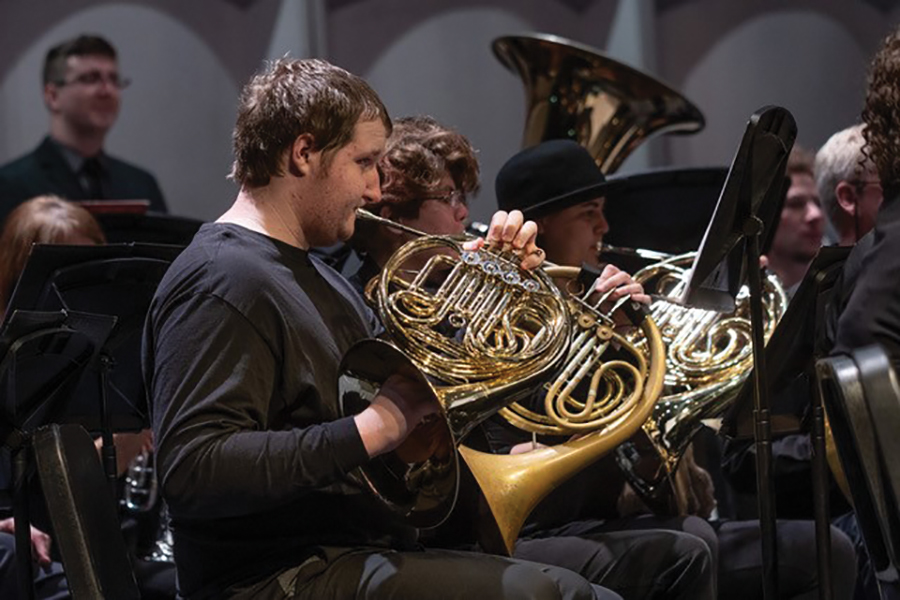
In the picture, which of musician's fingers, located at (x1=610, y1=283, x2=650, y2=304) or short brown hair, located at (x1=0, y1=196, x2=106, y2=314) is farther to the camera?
short brown hair, located at (x1=0, y1=196, x2=106, y2=314)

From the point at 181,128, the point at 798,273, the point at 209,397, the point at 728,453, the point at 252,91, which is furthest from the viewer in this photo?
the point at 181,128

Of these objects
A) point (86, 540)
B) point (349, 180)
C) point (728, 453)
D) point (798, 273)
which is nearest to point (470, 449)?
point (349, 180)

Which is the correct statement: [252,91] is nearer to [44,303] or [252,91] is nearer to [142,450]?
[44,303]

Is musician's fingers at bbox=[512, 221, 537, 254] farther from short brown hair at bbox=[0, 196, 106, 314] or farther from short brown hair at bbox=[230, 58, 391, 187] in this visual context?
short brown hair at bbox=[0, 196, 106, 314]

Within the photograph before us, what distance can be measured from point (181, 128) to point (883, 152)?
4142mm

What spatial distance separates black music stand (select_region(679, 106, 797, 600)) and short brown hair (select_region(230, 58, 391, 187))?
0.61m

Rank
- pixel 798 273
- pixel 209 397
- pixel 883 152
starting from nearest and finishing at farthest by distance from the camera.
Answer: pixel 209 397 < pixel 883 152 < pixel 798 273

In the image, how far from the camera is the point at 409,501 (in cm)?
217

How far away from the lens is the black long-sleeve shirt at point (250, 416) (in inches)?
80.2

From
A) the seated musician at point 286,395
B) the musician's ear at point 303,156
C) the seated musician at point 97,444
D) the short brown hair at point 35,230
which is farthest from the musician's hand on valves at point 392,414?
the short brown hair at point 35,230

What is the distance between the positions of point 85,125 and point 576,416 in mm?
3094

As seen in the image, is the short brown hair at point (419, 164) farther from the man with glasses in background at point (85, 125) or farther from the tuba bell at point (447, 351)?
the man with glasses in background at point (85, 125)

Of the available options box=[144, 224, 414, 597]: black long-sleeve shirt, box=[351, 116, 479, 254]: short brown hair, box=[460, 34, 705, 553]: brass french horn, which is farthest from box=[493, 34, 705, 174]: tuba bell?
box=[144, 224, 414, 597]: black long-sleeve shirt

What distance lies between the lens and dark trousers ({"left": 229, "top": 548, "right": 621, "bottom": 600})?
2.07 meters
